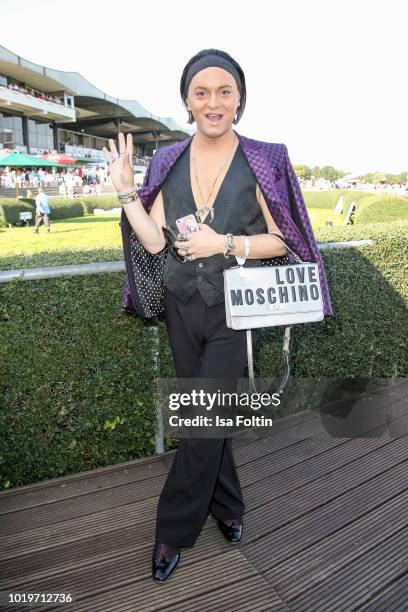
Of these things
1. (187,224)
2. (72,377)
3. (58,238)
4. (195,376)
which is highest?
(187,224)

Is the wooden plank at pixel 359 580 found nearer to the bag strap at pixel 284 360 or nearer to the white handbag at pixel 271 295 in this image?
the bag strap at pixel 284 360

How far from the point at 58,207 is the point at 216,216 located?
28001 mm

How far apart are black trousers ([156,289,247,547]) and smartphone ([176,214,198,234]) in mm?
296

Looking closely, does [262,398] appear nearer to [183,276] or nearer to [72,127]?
[183,276]

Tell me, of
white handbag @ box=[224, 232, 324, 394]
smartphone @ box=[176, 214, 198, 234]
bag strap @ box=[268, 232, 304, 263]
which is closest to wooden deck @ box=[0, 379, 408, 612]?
white handbag @ box=[224, 232, 324, 394]

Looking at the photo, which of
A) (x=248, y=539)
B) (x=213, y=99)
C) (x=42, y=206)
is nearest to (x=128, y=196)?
(x=213, y=99)

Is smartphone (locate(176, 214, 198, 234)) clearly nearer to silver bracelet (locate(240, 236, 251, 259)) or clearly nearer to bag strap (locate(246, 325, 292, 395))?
silver bracelet (locate(240, 236, 251, 259))

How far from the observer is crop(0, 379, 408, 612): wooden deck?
2.40m

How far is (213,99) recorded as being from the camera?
7.31 feet

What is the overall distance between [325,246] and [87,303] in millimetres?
1984

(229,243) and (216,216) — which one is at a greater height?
(216,216)

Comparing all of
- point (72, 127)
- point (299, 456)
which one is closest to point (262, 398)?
point (299, 456)

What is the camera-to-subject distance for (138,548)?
8.90 ft

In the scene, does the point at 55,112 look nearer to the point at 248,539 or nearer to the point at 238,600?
the point at 248,539
